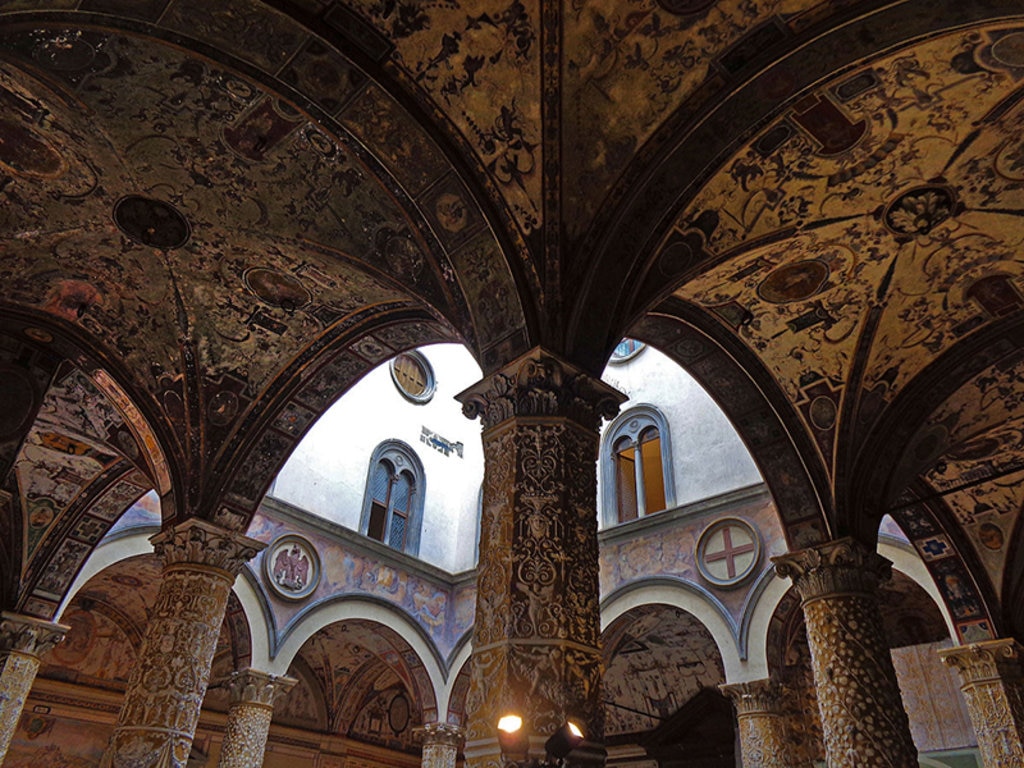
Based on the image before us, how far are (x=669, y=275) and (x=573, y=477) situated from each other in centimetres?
215

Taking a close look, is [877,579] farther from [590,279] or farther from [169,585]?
[169,585]

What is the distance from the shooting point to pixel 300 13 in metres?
5.03

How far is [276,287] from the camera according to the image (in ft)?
24.1

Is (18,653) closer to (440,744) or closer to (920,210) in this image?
(440,744)

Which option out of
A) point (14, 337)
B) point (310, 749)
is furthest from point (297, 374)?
point (310, 749)

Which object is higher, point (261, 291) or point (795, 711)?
point (261, 291)

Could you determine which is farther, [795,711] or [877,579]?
[795,711]

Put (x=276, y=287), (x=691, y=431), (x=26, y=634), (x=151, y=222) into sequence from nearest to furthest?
(x=151, y=222) < (x=276, y=287) < (x=26, y=634) < (x=691, y=431)

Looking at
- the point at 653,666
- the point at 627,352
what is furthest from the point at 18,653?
the point at 627,352

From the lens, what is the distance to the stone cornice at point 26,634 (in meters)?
10.6

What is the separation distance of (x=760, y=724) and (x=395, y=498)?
314 inches

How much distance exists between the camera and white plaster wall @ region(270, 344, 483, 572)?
13625 mm

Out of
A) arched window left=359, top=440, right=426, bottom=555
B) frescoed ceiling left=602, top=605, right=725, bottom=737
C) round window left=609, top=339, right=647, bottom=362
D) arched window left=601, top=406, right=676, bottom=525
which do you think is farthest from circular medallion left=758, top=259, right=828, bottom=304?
arched window left=359, top=440, right=426, bottom=555

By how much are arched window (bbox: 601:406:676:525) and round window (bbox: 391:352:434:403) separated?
423 cm
